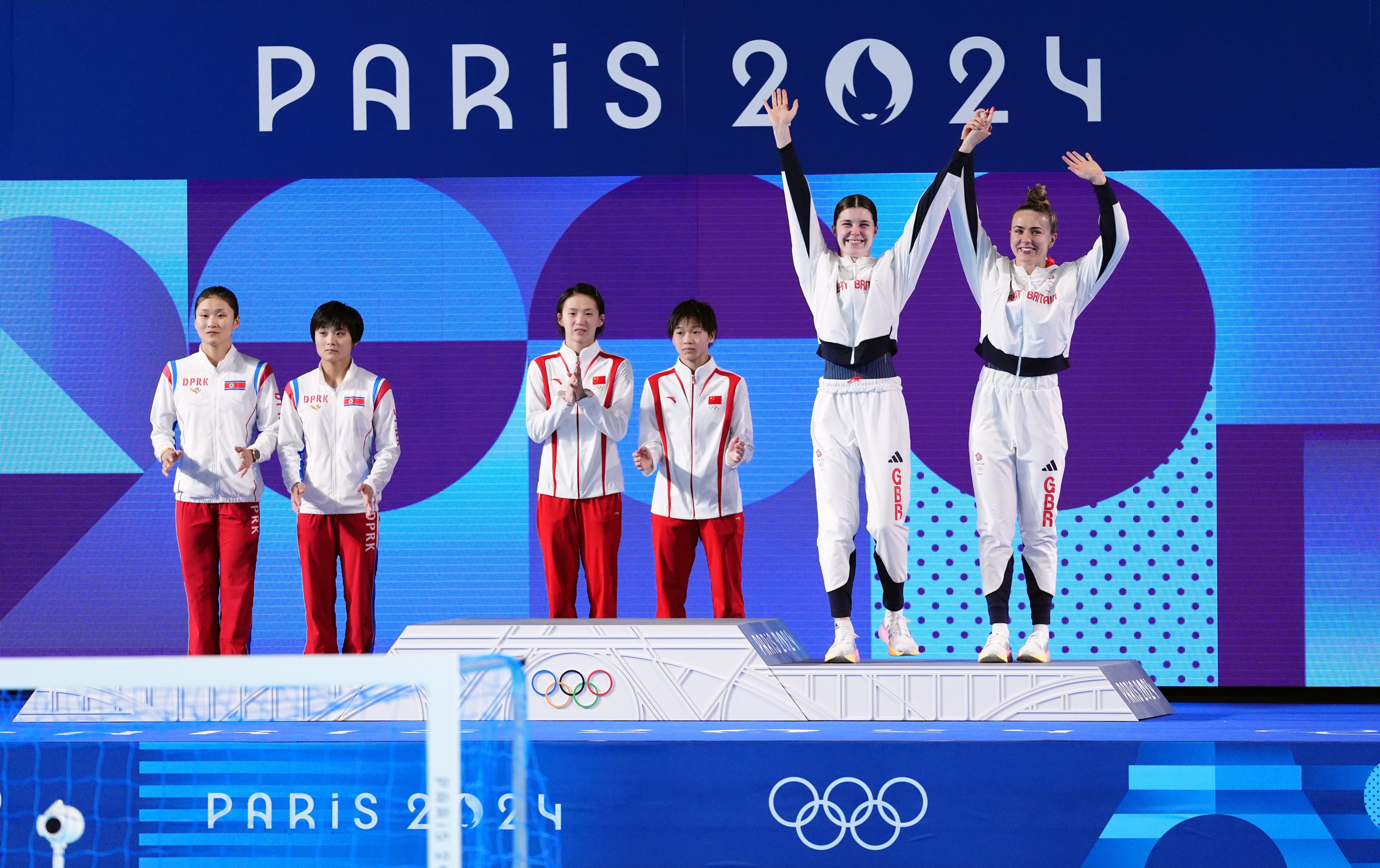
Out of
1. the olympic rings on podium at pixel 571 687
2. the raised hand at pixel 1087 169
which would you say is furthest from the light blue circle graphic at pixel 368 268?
the raised hand at pixel 1087 169

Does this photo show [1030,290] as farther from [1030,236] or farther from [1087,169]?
[1087,169]

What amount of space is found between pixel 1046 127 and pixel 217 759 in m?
5.00

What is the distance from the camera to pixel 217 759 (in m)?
4.48

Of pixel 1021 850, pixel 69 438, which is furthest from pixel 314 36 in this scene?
pixel 1021 850

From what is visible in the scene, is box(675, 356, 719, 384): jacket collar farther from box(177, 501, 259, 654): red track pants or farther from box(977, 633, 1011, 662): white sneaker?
box(177, 501, 259, 654): red track pants

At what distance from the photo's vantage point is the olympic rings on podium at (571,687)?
5039mm

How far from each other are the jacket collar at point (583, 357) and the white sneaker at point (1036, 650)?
7.27 feet

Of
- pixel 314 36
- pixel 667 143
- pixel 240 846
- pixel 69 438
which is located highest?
pixel 314 36

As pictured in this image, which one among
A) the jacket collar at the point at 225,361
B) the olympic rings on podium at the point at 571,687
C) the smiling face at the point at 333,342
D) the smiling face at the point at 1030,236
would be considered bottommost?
the olympic rings on podium at the point at 571,687

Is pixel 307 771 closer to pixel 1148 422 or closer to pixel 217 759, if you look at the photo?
pixel 217 759

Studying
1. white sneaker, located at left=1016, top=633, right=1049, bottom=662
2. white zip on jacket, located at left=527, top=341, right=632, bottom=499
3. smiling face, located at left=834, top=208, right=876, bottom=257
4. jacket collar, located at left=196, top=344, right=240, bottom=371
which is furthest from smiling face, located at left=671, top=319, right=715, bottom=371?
jacket collar, located at left=196, top=344, right=240, bottom=371

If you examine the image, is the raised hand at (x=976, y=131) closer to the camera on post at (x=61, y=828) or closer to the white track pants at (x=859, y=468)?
the white track pants at (x=859, y=468)

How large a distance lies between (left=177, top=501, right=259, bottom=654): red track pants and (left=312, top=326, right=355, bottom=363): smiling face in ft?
2.43

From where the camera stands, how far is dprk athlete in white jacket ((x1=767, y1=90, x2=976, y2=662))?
5387 millimetres
